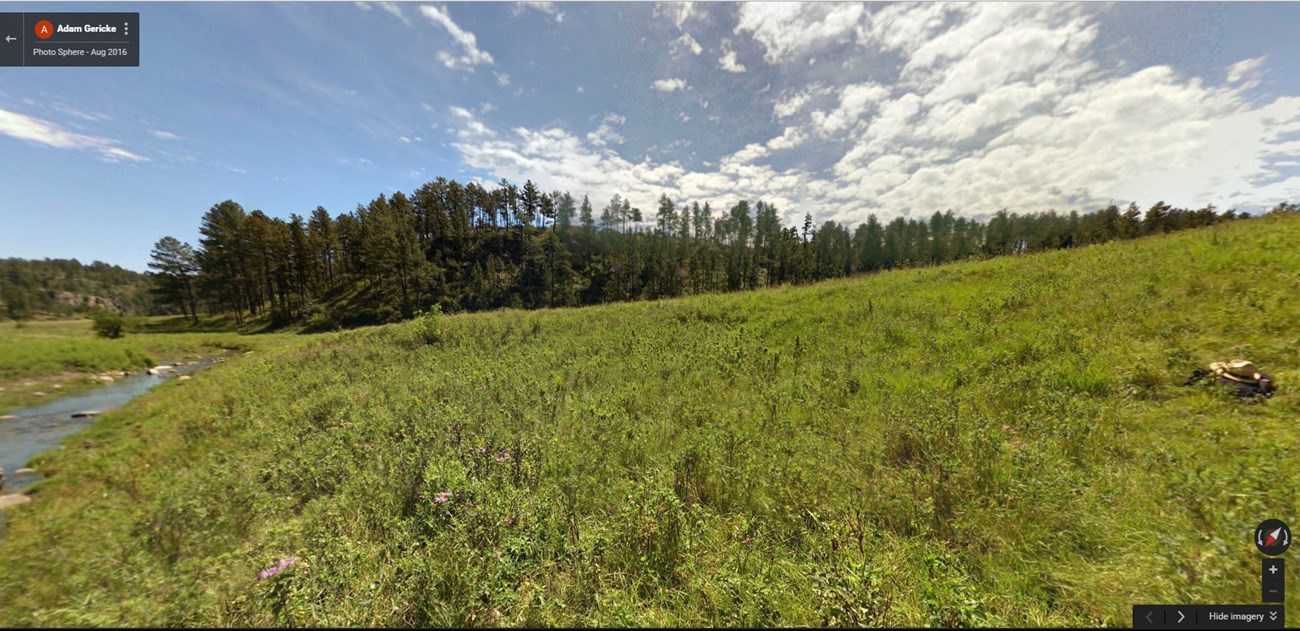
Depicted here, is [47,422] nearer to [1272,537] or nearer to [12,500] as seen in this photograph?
[12,500]

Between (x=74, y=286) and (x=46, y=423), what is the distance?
13980cm

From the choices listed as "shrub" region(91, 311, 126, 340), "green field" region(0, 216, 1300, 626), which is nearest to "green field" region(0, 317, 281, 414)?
"shrub" region(91, 311, 126, 340)

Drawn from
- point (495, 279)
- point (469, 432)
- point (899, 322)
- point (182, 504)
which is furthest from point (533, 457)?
point (495, 279)

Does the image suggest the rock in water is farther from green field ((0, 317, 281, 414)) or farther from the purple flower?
green field ((0, 317, 281, 414))

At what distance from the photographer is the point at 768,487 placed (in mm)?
4707

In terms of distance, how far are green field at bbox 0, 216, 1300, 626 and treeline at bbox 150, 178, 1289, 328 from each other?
12174 millimetres

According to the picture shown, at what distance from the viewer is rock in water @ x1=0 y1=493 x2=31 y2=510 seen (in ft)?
23.2

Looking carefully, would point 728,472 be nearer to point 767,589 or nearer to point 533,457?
point 767,589

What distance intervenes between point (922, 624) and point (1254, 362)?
7354mm

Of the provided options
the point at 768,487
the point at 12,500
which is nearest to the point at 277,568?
the point at 768,487

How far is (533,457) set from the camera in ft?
18.3

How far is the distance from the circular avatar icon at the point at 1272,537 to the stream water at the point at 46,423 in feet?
63.6

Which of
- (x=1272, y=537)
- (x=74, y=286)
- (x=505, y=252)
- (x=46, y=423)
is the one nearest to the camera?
(x=1272, y=537)

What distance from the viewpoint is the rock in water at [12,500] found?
708cm
